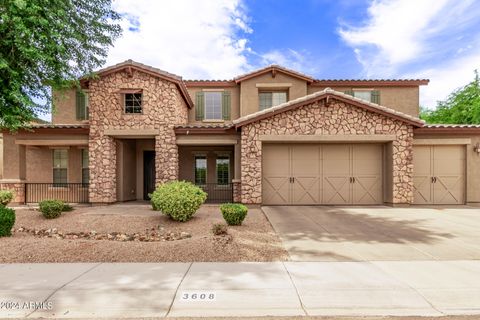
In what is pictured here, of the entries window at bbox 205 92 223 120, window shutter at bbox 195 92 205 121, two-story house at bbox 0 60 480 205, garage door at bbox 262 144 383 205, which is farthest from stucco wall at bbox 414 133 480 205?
window shutter at bbox 195 92 205 121

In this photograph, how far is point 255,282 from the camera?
4949mm

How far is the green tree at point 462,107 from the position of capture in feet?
90.1

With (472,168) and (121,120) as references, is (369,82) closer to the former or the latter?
(472,168)

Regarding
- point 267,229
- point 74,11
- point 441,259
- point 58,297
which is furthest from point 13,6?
point 441,259

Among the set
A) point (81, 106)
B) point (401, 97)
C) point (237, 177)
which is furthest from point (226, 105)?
point (401, 97)

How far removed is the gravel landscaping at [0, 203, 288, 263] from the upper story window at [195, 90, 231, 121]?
7.68m

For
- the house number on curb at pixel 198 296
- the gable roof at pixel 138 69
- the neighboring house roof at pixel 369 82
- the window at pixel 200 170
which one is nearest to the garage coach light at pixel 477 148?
the neighboring house roof at pixel 369 82

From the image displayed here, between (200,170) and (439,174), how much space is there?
497 inches

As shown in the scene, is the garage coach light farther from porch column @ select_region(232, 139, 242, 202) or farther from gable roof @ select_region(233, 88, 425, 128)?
porch column @ select_region(232, 139, 242, 202)

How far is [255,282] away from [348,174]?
33.9 ft

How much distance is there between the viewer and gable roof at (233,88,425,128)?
12.9 metres

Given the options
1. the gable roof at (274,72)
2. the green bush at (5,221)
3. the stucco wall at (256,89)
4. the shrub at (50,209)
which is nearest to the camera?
the green bush at (5,221)

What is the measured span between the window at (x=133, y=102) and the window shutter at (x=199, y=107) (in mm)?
4151

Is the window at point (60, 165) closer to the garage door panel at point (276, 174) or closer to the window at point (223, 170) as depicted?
the window at point (223, 170)
